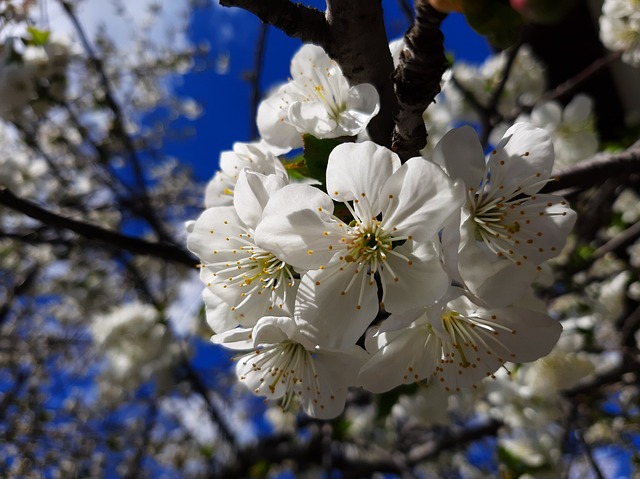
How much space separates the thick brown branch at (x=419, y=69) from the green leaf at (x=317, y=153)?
0.17 meters

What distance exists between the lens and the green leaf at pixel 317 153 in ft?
2.89

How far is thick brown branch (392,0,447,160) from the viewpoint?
586mm

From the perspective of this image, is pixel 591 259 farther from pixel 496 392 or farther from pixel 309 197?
pixel 309 197

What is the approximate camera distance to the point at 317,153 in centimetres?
88

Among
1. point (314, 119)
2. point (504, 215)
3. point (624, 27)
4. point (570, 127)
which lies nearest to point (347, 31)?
point (314, 119)

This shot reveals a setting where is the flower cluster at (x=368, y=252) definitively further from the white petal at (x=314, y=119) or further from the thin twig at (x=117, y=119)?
the thin twig at (x=117, y=119)

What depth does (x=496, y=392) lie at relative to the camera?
1.92 metres

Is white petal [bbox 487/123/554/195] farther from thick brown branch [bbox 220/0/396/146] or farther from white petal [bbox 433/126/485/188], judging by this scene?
thick brown branch [bbox 220/0/396/146]

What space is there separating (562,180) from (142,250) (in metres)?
0.97

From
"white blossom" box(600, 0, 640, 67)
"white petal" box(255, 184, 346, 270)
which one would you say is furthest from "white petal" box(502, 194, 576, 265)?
"white blossom" box(600, 0, 640, 67)

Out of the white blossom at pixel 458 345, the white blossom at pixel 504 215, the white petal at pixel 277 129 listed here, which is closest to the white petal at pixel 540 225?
the white blossom at pixel 504 215

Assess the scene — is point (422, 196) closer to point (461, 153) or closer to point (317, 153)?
point (461, 153)

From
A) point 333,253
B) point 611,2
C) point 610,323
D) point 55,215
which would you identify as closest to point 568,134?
point 611,2

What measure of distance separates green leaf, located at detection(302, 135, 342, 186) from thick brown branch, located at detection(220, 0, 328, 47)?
0.53ft
